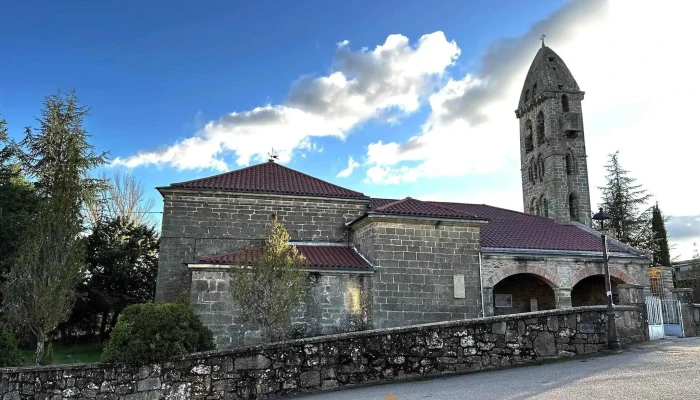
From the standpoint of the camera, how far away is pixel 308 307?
1450cm

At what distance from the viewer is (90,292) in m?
22.2

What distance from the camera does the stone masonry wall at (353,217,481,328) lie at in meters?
15.1

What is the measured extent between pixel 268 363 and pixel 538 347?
500 centimetres

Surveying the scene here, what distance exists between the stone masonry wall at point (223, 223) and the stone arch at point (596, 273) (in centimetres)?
838

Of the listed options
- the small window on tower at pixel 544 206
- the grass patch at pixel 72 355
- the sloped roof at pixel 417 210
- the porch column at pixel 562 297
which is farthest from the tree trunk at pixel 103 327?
the small window on tower at pixel 544 206

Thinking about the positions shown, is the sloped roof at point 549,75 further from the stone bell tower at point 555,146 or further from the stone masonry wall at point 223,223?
the stone masonry wall at point 223,223

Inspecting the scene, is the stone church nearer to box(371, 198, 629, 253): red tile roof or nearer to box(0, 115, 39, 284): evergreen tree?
box(371, 198, 629, 253): red tile roof

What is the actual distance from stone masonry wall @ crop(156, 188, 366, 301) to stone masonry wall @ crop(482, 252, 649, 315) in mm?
5115

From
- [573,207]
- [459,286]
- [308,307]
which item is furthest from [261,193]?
[573,207]

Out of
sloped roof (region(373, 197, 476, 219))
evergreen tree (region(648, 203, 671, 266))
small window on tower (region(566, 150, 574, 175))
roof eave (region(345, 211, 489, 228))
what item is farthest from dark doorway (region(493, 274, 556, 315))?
evergreen tree (region(648, 203, 671, 266))

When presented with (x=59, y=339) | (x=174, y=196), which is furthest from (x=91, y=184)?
(x=174, y=196)

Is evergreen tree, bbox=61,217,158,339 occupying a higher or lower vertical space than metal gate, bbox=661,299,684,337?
higher

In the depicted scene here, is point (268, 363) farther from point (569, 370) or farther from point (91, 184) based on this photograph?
point (91, 184)

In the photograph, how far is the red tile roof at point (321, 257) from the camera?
46.7 ft
